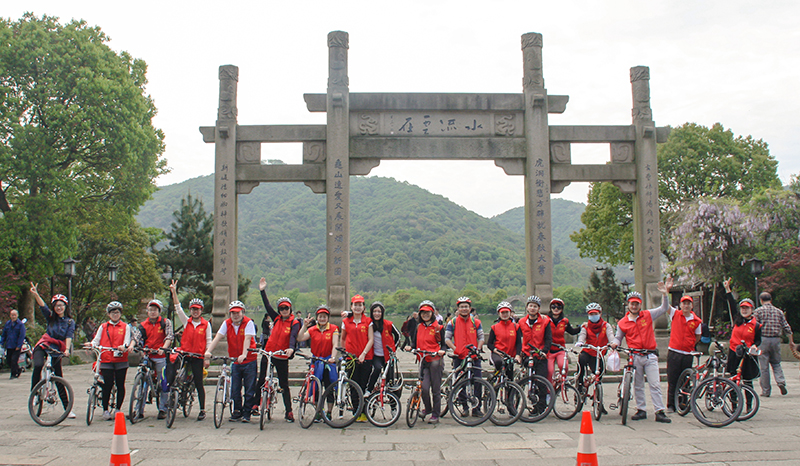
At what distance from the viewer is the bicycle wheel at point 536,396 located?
28.1 feet

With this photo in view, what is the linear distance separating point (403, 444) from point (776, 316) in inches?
285

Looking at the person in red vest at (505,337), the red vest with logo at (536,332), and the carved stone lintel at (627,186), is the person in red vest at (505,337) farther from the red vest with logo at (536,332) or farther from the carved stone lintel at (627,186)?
the carved stone lintel at (627,186)

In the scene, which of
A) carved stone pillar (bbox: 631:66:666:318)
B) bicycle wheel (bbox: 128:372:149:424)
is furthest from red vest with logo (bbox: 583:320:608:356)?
carved stone pillar (bbox: 631:66:666:318)

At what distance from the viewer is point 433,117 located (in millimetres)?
16125

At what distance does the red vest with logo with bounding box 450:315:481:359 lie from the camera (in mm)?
8797

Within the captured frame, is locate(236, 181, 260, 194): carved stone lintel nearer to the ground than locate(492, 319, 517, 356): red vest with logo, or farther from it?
farther from it

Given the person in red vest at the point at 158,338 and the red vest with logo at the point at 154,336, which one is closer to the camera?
the person in red vest at the point at 158,338

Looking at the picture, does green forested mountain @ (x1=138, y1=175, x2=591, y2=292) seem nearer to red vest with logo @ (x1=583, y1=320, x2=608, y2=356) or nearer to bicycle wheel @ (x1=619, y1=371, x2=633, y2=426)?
red vest with logo @ (x1=583, y1=320, x2=608, y2=356)

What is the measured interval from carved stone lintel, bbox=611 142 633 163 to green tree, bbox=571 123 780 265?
14.1m

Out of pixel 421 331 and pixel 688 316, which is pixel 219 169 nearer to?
pixel 421 331

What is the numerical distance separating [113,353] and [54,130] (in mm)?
13019

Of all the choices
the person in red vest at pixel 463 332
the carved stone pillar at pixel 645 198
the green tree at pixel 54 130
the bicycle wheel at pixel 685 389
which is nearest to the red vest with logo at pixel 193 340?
the person in red vest at pixel 463 332

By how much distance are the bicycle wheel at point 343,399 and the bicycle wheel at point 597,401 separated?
319 cm

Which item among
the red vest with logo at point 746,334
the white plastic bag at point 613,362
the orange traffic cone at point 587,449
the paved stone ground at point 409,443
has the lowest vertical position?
the paved stone ground at point 409,443
